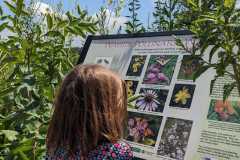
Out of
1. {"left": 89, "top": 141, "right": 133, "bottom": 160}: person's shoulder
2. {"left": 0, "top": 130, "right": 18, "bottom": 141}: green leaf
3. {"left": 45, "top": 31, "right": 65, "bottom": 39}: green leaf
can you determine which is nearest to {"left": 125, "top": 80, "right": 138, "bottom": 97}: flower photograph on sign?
{"left": 45, "top": 31, "right": 65, "bottom": 39}: green leaf

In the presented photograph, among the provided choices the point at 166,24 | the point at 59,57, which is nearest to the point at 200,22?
the point at 59,57

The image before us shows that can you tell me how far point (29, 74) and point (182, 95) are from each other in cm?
91

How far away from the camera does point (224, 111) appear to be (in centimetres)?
258

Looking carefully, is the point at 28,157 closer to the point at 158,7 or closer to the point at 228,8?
the point at 228,8

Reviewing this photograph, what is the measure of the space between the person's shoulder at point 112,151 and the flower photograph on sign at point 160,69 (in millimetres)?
800

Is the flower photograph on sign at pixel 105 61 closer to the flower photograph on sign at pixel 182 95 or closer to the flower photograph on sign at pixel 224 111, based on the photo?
the flower photograph on sign at pixel 182 95

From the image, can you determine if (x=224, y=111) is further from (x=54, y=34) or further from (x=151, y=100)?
(x=54, y=34)

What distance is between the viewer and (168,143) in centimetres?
273

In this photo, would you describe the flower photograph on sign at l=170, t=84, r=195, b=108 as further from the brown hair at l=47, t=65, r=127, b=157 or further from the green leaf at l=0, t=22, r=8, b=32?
the green leaf at l=0, t=22, r=8, b=32

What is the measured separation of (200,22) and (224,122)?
476 mm

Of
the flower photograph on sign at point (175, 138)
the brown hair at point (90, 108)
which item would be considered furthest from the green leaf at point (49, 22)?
the brown hair at point (90, 108)

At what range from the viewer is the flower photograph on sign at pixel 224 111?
99.7 inches

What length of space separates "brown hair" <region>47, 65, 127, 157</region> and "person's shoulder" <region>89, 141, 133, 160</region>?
21 mm

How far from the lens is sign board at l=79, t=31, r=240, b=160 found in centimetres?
255
